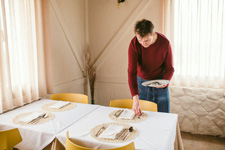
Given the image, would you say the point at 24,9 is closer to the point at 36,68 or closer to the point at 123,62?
the point at 36,68

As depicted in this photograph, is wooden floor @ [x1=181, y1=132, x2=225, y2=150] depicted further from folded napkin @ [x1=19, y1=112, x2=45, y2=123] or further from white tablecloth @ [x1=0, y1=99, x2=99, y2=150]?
folded napkin @ [x1=19, y1=112, x2=45, y2=123]

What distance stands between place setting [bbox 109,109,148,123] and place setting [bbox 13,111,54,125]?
1.96ft

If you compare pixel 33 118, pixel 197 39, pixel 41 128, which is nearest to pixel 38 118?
pixel 33 118

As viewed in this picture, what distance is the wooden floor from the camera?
281cm

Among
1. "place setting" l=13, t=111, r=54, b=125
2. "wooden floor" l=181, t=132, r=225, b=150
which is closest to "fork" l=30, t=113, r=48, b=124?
"place setting" l=13, t=111, r=54, b=125

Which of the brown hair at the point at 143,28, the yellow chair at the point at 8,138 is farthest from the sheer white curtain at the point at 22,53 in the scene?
the brown hair at the point at 143,28

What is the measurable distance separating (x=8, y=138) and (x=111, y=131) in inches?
30.4

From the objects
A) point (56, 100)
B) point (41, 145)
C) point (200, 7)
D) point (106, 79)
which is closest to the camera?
point (41, 145)

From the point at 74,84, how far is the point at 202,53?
7.24 feet

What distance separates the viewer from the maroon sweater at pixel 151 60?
223cm

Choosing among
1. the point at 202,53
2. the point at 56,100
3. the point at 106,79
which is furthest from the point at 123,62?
the point at 56,100

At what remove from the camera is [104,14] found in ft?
12.3

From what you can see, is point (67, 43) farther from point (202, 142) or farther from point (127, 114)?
point (202, 142)

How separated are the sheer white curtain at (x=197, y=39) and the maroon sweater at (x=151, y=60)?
3.30 feet
